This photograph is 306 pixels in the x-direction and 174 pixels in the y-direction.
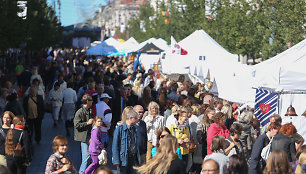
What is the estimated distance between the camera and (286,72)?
12.1 meters

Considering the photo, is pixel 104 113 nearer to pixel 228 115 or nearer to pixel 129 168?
pixel 228 115

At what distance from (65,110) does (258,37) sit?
49.6 feet

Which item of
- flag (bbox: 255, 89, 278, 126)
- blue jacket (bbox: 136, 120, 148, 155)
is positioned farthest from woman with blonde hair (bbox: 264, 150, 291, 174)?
flag (bbox: 255, 89, 278, 126)

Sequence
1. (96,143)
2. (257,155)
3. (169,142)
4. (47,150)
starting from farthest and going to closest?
1. (47,150)
2. (96,143)
3. (257,155)
4. (169,142)

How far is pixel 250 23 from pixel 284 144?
2188cm

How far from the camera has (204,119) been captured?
11.7 metres

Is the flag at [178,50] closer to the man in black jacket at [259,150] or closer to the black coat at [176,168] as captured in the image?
the man in black jacket at [259,150]

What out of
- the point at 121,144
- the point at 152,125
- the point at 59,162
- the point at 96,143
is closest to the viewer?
the point at 59,162

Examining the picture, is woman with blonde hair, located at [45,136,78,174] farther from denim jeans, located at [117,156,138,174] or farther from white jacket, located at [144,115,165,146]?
white jacket, located at [144,115,165,146]

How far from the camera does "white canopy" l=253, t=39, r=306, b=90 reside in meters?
12.1

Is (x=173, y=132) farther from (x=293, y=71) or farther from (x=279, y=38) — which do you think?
(x=279, y=38)

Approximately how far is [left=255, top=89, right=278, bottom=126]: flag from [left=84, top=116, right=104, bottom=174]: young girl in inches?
145

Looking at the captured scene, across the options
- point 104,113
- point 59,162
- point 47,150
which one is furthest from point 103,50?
point 59,162

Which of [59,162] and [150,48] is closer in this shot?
[59,162]
